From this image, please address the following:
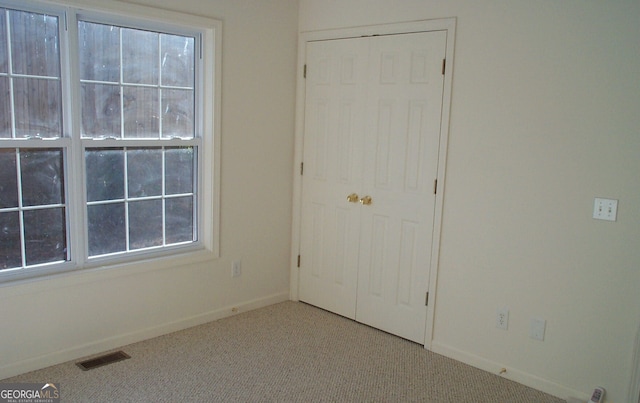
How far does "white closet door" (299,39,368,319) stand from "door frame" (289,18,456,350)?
0.05 metres

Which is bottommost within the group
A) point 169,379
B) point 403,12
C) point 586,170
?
point 169,379

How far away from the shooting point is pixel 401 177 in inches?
142

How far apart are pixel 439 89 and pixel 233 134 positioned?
4.78ft

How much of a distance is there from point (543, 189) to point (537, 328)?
2.63ft

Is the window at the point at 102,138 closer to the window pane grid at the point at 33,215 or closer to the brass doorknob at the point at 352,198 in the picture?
the window pane grid at the point at 33,215

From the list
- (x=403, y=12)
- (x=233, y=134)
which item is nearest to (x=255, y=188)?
(x=233, y=134)

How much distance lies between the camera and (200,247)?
3801 mm

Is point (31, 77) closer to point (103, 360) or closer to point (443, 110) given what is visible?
point (103, 360)

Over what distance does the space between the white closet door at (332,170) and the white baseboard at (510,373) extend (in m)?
0.78

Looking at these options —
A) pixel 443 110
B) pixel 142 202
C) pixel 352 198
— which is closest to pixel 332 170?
pixel 352 198

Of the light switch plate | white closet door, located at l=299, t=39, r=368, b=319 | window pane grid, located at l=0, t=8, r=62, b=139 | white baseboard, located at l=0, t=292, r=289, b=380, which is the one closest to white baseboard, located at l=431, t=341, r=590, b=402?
white closet door, located at l=299, t=39, r=368, b=319

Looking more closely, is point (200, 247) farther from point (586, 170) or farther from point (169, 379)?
point (586, 170)

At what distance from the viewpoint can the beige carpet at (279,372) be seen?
288 cm

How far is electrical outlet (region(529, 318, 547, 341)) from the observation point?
9.97ft
